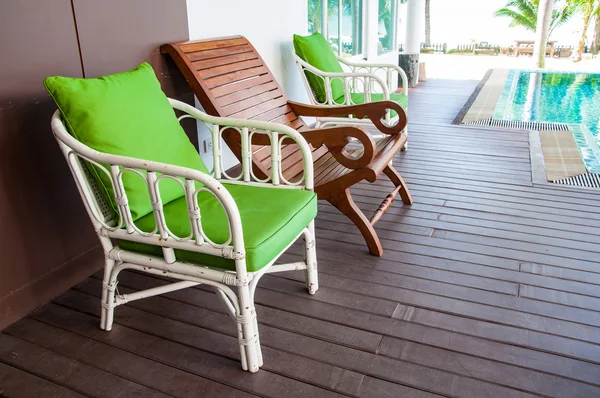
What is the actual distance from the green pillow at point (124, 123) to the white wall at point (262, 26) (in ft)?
3.69

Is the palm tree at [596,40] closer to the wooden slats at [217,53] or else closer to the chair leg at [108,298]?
the wooden slats at [217,53]

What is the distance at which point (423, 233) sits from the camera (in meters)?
2.55

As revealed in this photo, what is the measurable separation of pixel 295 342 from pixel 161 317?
56 centimetres

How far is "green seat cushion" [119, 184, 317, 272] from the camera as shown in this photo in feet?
4.83

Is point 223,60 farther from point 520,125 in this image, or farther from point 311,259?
point 520,125

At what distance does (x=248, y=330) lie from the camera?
1.51m

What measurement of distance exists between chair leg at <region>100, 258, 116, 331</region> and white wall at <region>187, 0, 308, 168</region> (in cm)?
135

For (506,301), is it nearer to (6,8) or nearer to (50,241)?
(50,241)

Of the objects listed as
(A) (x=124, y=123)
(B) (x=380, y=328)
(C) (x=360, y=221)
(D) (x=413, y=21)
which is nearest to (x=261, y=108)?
(C) (x=360, y=221)

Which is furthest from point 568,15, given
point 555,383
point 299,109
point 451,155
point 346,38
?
point 555,383

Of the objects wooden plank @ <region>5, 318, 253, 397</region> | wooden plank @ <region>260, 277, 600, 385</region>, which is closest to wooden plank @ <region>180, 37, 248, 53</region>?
wooden plank @ <region>260, 277, 600, 385</region>

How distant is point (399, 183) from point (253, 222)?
1.55 meters

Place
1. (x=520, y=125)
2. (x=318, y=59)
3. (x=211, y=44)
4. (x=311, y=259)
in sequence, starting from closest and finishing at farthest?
(x=311, y=259) → (x=211, y=44) → (x=318, y=59) → (x=520, y=125)

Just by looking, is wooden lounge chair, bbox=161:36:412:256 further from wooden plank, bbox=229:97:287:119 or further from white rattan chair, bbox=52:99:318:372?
white rattan chair, bbox=52:99:318:372
